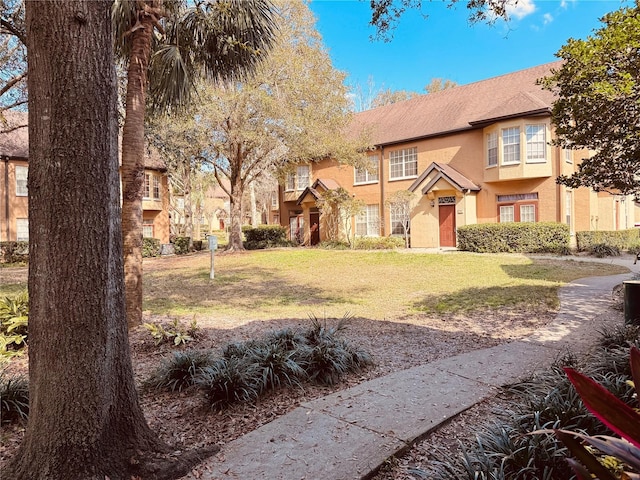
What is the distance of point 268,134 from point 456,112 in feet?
35.0

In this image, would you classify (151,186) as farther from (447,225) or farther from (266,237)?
(447,225)

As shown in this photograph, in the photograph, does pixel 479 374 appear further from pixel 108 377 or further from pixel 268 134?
pixel 268 134

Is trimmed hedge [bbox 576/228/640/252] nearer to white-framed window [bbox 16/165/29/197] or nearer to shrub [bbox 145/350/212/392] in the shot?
shrub [bbox 145/350/212/392]

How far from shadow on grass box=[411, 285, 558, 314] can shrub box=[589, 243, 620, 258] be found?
352 inches

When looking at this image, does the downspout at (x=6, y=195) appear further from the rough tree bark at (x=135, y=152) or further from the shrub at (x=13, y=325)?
the rough tree bark at (x=135, y=152)

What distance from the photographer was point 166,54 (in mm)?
6977

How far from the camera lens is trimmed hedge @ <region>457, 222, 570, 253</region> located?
17.6 meters

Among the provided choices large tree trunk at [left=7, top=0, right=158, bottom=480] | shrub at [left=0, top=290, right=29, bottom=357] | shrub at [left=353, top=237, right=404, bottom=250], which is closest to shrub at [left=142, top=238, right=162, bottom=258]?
shrub at [left=353, top=237, right=404, bottom=250]

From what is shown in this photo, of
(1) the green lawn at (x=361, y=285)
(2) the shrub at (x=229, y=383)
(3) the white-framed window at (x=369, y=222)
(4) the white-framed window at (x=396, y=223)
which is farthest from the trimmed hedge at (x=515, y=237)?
(2) the shrub at (x=229, y=383)

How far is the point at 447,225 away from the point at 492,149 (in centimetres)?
436

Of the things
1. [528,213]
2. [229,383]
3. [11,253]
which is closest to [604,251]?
[528,213]

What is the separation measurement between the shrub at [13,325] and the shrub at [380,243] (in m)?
18.4

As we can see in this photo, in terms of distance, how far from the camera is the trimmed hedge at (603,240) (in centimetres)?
1767

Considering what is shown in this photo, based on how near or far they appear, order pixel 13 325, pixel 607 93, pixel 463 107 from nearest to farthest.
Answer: pixel 13 325
pixel 607 93
pixel 463 107
